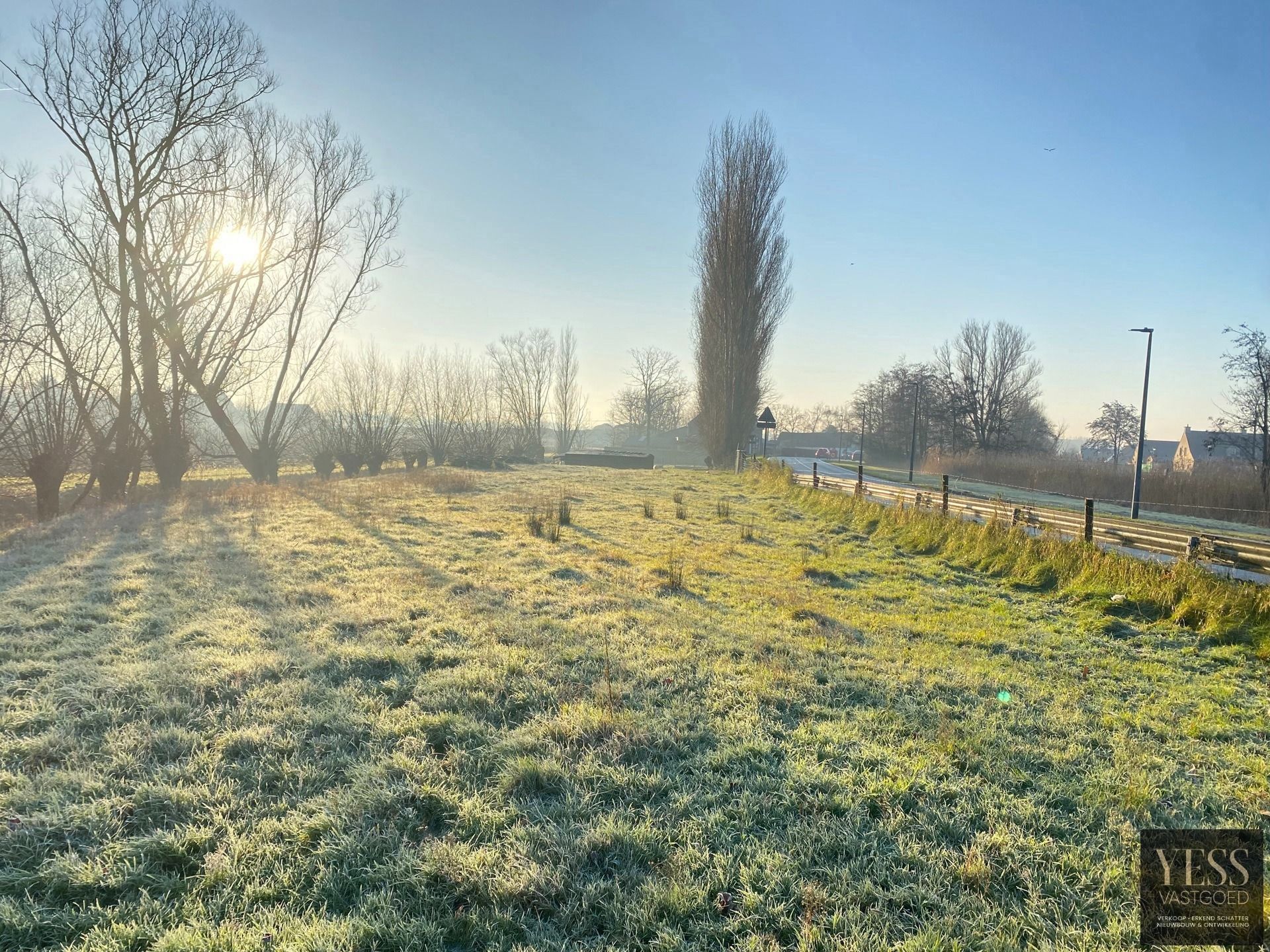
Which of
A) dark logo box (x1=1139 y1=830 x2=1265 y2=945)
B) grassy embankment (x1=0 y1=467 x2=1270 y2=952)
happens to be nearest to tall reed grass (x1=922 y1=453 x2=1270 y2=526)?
grassy embankment (x1=0 y1=467 x2=1270 y2=952)

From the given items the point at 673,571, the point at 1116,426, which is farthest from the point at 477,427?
the point at 1116,426

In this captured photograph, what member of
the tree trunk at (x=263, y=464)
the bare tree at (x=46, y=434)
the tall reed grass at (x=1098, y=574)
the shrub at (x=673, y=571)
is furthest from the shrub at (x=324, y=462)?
the tall reed grass at (x=1098, y=574)

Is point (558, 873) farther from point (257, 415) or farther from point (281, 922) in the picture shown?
point (257, 415)

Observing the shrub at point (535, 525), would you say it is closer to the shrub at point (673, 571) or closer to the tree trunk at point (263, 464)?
the shrub at point (673, 571)

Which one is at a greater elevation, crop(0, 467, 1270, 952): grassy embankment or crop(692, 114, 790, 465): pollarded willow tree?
crop(692, 114, 790, 465): pollarded willow tree

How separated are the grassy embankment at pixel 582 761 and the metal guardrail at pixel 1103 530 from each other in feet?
3.97

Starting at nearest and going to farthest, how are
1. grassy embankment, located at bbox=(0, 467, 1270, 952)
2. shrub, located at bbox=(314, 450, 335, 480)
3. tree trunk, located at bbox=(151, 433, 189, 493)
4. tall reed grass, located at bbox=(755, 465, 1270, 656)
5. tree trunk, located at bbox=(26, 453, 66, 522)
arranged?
grassy embankment, located at bbox=(0, 467, 1270, 952) < tall reed grass, located at bbox=(755, 465, 1270, 656) < tree trunk, located at bbox=(26, 453, 66, 522) < tree trunk, located at bbox=(151, 433, 189, 493) < shrub, located at bbox=(314, 450, 335, 480)

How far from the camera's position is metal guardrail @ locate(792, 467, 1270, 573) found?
21.6 feet

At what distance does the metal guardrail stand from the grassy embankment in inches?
47.6

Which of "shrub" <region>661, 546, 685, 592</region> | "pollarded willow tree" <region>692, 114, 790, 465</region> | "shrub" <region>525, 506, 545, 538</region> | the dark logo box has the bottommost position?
the dark logo box

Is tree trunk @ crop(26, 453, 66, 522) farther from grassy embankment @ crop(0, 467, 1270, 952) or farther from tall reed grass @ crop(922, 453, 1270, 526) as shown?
tall reed grass @ crop(922, 453, 1270, 526)

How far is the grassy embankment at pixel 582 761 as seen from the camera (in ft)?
7.20

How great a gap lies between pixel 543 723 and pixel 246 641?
288cm

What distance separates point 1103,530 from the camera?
8.39 meters
